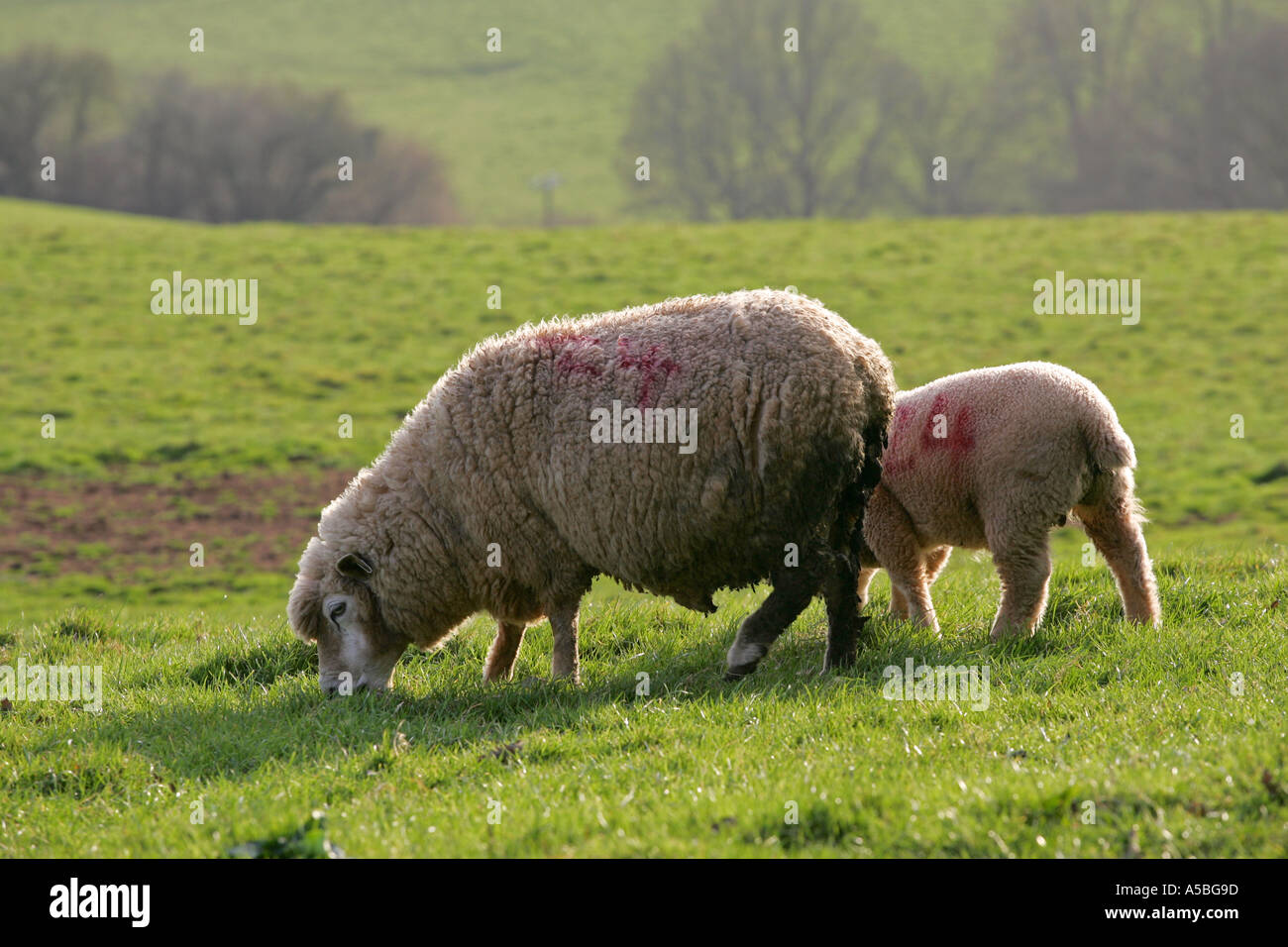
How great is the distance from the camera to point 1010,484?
22.2 ft

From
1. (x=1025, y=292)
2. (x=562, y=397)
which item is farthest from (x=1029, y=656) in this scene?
(x=1025, y=292)

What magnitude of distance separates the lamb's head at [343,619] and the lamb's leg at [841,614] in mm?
2484

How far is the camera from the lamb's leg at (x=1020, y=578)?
675 cm

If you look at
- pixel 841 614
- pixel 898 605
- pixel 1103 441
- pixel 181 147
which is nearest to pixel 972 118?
pixel 181 147

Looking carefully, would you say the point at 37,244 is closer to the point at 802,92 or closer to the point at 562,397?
the point at 562,397

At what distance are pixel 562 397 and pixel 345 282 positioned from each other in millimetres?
22848

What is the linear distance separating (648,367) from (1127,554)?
2.92 m

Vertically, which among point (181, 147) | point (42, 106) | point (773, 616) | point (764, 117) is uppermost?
point (42, 106)

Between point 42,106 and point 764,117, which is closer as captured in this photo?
point 764,117

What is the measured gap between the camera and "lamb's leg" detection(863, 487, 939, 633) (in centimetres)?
728

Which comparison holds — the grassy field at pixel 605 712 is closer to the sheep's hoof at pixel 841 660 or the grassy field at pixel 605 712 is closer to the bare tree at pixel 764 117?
the sheep's hoof at pixel 841 660

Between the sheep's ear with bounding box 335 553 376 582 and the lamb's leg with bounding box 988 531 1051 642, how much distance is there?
3.49 m

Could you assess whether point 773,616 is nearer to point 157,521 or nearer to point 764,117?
point 157,521

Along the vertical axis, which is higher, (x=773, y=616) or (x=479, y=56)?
(x=479, y=56)
